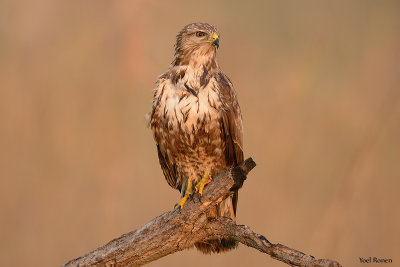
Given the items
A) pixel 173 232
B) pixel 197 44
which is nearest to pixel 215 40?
pixel 197 44

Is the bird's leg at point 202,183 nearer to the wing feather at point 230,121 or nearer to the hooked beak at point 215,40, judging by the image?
the wing feather at point 230,121

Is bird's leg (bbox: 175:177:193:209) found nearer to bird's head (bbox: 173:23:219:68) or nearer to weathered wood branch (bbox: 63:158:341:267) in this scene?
weathered wood branch (bbox: 63:158:341:267)

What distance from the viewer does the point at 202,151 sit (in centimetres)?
324

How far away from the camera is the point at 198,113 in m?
3.11

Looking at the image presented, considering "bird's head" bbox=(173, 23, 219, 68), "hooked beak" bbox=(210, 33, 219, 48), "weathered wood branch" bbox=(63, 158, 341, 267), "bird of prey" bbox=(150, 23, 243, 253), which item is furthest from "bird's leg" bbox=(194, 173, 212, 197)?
"hooked beak" bbox=(210, 33, 219, 48)

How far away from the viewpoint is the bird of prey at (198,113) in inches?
123

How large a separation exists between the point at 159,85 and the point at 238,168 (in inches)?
31.7

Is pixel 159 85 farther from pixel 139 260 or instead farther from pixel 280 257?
pixel 280 257

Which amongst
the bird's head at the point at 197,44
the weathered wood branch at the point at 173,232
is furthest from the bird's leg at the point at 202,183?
the bird's head at the point at 197,44

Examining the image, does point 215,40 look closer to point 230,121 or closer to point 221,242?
point 230,121

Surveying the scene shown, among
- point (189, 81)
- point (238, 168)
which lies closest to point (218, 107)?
point (189, 81)

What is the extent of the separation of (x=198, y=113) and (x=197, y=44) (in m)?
0.46

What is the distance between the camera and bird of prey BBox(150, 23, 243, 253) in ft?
10.3

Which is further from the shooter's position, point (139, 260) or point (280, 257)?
point (139, 260)
